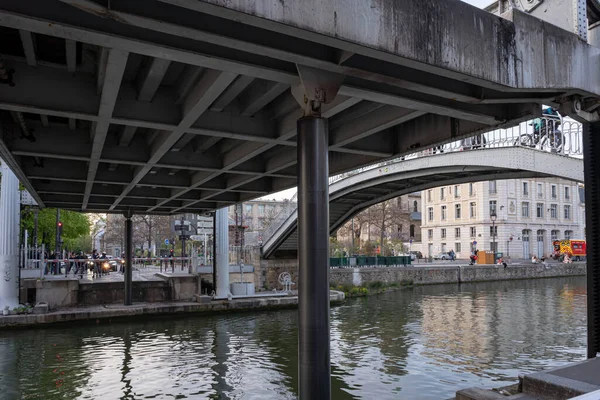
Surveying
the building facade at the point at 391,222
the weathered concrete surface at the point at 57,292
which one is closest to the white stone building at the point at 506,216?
the building facade at the point at 391,222

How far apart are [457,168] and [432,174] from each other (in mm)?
1375

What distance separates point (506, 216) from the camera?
5838 cm

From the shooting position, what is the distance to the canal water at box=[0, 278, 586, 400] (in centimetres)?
970

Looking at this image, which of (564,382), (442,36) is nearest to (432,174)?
(564,382)

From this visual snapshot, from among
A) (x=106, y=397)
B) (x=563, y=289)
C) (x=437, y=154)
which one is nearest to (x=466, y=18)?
(x=106, y=397)

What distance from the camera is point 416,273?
3516cm

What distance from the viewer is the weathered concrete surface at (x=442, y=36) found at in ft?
13.8

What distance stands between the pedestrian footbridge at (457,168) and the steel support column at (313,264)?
14988 millimetres

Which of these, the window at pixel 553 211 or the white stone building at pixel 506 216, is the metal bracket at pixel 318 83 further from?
the window at pixel 553 211

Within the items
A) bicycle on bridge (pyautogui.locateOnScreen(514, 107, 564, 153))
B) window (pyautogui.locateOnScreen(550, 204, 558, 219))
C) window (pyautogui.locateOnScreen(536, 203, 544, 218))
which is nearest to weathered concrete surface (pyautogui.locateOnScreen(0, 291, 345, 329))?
bicycle on bridge (pyautogui.locateOnScreen(514, 107, 564, 153))

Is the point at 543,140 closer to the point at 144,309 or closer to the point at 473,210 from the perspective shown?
the point at 144,309

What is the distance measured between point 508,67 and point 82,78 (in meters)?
5.65

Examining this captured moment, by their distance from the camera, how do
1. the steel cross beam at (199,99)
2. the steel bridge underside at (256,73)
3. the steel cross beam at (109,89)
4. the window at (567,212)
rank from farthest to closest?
1. the window at (567,212)
2. the steel cross beam at (199,99)
3. the steel cross beam at (109,89)
4. the steel bridge underside at (256,73)

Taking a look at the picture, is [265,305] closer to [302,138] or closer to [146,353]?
[146,353]
